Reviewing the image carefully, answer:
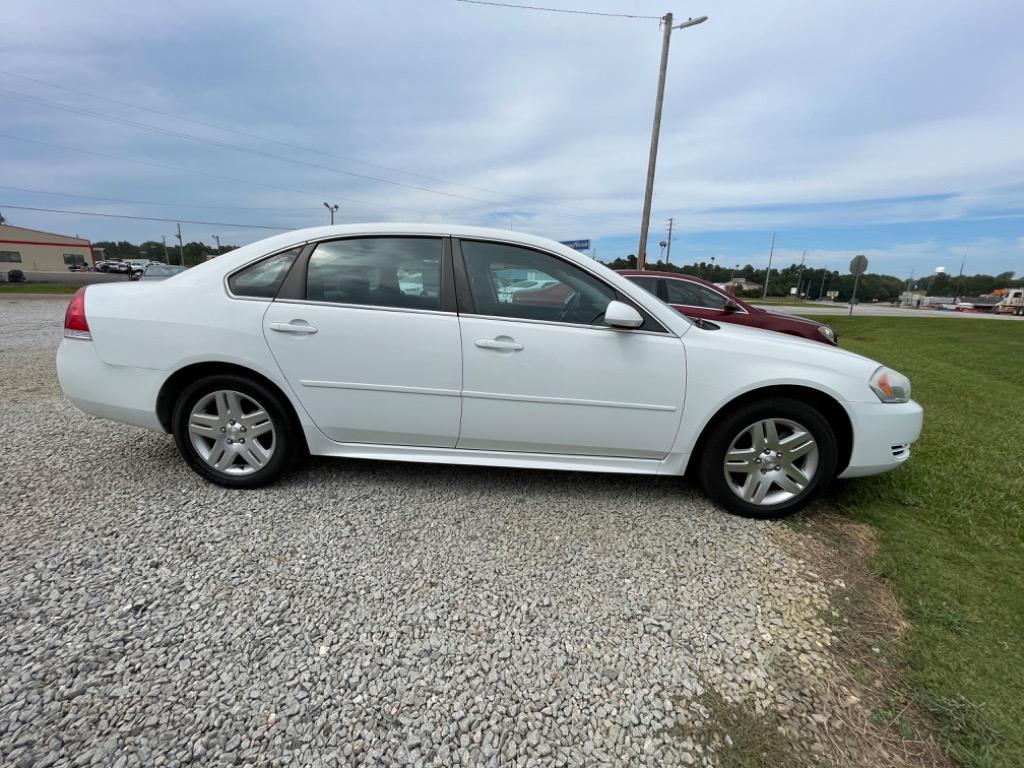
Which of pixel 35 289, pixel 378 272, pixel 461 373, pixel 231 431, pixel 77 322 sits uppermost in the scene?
pixel 378 272

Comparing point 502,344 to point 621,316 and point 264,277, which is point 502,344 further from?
point 264,277

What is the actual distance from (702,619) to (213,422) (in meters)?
2.77

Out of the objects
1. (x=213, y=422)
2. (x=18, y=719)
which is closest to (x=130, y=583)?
(x=18, y=719)

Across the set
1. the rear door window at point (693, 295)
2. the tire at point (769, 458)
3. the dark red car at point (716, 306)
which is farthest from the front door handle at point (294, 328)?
the rear door window at point (693, 295)

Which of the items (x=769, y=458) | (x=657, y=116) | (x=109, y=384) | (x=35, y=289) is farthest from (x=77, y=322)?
(x=35, y=289)

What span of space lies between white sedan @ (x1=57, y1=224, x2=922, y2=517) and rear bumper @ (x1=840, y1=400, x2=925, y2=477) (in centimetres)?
1

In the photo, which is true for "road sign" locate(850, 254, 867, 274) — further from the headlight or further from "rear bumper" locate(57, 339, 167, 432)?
"rear bumper" locate(57, 339, 167, 432)

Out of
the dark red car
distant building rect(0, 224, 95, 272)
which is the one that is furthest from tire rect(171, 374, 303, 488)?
distant building rect(0, 224, 95, 272)

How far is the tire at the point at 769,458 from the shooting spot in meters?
2.74

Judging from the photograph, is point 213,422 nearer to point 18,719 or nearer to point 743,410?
point 18,719

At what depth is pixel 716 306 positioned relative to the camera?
24.7ft

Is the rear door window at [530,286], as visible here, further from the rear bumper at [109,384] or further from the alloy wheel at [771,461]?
the rear bumper at [109,384]

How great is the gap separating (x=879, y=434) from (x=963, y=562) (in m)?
0.71

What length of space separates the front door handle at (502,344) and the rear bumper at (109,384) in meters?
1.85
